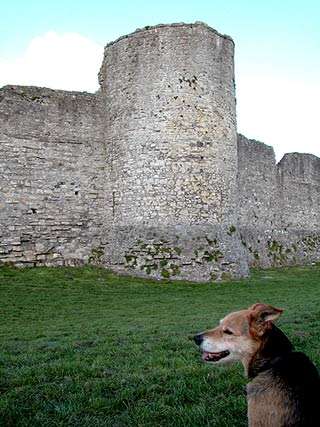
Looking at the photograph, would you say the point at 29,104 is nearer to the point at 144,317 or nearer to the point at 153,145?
the point at 153,145

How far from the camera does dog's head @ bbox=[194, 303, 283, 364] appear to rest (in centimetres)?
364

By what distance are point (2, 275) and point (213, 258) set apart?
629 centimetres

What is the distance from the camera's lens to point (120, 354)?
664 cm

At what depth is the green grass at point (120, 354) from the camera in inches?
178

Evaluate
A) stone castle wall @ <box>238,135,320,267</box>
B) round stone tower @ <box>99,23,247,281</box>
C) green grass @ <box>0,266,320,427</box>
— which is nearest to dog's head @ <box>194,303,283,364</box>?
green grass @ <box>0,266,320,427</box>

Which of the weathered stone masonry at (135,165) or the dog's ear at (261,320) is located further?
the weathered stone masonry at (135,165)

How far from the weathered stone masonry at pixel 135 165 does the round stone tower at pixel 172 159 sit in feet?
0.11

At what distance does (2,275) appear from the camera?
15578 millimetres

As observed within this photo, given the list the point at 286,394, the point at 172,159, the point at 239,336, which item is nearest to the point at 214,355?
the point at 239,336

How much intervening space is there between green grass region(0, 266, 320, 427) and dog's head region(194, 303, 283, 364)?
2.57ft

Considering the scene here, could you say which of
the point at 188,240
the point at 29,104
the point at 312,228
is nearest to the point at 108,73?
the point at 29,104

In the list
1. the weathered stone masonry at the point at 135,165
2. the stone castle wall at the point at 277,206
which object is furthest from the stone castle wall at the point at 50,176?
the stone castle wall at the point at 277,206

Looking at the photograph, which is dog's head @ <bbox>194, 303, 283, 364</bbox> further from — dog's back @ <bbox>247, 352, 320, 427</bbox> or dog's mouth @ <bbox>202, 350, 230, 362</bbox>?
dog's back @ <bbox>247, 352, 320, 427</bbox>

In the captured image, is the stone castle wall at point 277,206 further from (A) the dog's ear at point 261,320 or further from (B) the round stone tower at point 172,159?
(A) the dog's ear at point 261,320
